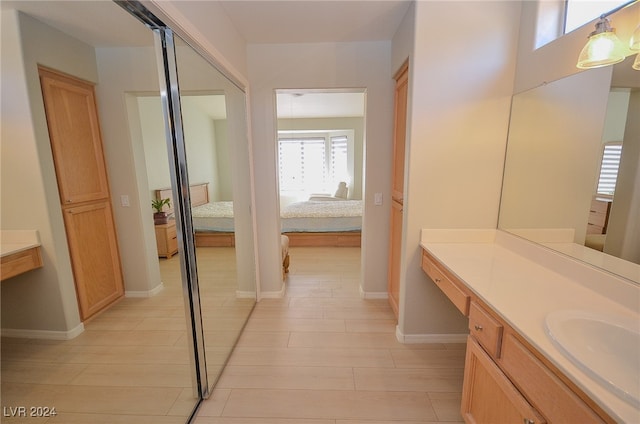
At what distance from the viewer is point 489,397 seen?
1158mm

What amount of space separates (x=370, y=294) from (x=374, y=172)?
128 cm

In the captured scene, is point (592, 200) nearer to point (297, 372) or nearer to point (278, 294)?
point (297, 372)

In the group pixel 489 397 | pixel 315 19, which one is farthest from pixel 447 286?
pixel 315 19

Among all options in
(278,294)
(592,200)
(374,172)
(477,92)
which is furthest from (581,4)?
(278,294)

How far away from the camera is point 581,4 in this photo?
143cm

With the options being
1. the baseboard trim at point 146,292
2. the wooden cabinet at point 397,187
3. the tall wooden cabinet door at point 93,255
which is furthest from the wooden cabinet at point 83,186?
the wooden cabinet at point 397,187

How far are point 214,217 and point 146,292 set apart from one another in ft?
2.94

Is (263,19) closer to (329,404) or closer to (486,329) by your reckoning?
(486,329)

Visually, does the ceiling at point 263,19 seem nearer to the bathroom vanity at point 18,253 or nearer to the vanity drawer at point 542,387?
the bathroom vanity at point 18,253

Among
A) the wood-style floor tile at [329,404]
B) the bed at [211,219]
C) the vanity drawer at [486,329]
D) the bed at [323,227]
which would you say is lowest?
the wood-style floor tile at [329,404]

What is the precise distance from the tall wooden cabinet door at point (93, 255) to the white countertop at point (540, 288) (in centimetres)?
166

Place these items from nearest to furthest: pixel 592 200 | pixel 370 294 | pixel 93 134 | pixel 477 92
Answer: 1. pixel 93 134
2. pixel 592 200
3. pixel 477 92
4. pixel 370 294

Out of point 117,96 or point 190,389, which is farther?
point 190,389

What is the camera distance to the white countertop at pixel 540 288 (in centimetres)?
74
